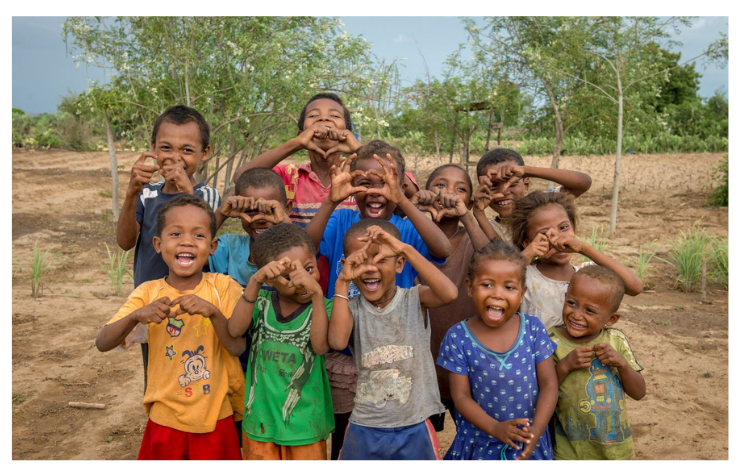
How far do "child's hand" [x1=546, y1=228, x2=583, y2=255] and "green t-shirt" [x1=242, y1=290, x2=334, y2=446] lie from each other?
948 mm

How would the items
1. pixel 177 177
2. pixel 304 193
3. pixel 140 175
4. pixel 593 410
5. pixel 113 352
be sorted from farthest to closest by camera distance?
pixel 113 352
pixel 304 193
pixel 177 177
pixel 140 175
pixel 593 410

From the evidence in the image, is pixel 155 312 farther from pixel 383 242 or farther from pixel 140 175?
pixel 383 242

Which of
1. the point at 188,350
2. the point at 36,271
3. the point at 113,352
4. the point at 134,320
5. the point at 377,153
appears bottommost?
the point at 113,352

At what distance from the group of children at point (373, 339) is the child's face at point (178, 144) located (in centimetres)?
11

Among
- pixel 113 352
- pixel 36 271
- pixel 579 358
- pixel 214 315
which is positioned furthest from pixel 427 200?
pixel 36 271

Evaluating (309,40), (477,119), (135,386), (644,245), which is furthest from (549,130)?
(135,386)

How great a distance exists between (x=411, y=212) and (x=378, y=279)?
37 cm

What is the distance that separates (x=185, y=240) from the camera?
243cm

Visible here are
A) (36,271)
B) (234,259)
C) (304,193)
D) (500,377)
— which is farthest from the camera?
(36,271)

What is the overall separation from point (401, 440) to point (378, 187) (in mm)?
1048

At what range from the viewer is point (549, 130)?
12.8 meters

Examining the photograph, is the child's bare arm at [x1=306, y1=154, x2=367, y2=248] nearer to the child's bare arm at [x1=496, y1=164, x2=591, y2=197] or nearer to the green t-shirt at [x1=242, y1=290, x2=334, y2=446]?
the green t-shirt at [x1=242, y1=290, x2=334, y2=446]

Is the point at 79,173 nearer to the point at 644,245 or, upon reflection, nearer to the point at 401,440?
the point at 644,245

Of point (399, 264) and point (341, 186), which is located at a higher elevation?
point (341, 186)
